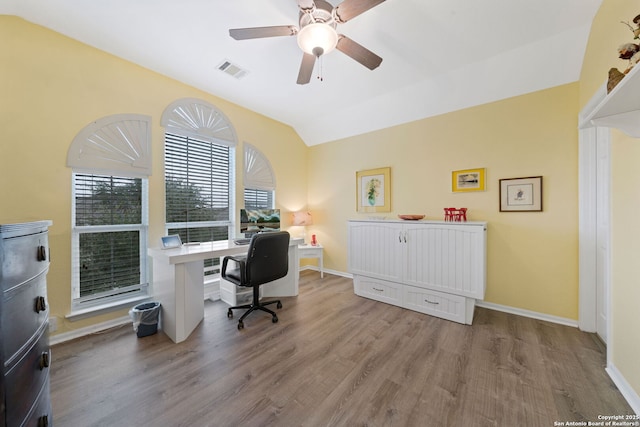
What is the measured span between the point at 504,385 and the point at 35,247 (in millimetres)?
2846

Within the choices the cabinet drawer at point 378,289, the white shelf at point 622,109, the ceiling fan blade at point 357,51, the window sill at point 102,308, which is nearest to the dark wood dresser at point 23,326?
the window sill at point 102,308

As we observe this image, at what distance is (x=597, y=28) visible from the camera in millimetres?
1964

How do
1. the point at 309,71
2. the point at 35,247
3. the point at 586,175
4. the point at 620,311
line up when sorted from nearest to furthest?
the point at 35,247, the point at 620,311, the point at 309,71, the point at 586,175

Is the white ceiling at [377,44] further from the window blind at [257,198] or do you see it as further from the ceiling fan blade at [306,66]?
the window blind at [257,198]

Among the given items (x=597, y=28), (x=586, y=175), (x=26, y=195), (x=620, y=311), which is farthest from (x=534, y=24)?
(x=26, y=195)

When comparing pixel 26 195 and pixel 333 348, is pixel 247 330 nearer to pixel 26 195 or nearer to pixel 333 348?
pixel 333 348

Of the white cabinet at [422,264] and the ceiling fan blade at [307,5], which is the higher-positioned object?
the ceiling fan blade at [307,5]

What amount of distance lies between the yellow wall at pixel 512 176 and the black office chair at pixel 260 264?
1.95 meters

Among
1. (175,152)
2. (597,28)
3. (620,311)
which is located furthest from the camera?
(175,152)

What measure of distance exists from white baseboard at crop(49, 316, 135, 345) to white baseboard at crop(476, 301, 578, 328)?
4041 millimetres

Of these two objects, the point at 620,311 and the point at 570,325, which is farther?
the point at 570,325

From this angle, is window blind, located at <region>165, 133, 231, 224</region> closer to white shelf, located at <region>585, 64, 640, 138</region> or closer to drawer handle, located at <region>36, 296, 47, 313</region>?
drawer handle, located at <region>36, 296, 47, 313</region>

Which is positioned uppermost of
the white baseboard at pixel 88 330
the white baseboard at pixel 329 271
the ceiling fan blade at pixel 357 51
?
the ceiling fan blade at pixel 357 51

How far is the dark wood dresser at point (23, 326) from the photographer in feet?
2.64
